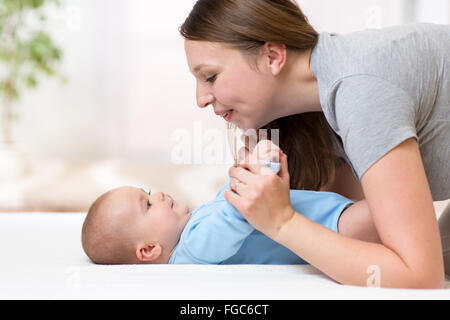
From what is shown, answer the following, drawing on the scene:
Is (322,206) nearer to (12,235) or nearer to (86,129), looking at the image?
(12,235)

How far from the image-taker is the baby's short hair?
1.28 metres

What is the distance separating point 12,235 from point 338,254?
99cm

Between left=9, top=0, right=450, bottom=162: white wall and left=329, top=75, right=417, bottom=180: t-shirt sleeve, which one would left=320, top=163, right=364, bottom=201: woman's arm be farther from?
left=9, top=0, right=450, bottom=162: white wall

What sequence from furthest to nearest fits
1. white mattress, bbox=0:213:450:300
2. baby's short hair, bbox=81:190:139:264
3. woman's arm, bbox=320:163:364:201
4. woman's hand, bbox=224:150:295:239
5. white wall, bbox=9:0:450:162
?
white wall, bbox=9:0:450:162, woman's arm, bbox=320:163:364:201, baby's short hair, bbox=81:190:139:264, woman's hand, bbox=224:150:295:239, white mattress, bbox=0:213:450:300

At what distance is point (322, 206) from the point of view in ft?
4.15

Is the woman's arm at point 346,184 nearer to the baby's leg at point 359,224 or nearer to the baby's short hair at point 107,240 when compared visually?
the baby's leg at point 359,224

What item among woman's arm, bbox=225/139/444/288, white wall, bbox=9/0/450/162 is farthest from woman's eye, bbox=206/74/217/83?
white wall, bbox=9/0/450/162

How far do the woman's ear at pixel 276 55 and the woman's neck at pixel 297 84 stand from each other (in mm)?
24

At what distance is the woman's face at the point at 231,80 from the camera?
1.18 metres

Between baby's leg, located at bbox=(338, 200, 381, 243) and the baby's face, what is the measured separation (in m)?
0.40

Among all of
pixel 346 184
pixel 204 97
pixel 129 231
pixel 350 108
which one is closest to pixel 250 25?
pixel 204 97

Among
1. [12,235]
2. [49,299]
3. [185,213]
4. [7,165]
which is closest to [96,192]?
[7,165]

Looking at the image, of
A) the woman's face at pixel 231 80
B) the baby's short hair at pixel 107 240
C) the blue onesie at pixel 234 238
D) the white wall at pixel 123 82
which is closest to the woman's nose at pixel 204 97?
the woman's face at pixel 231 80

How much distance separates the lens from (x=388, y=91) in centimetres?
99
